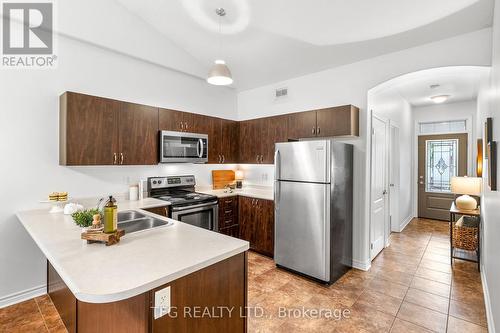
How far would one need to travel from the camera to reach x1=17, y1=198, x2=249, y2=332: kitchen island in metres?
1.16

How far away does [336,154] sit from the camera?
3.07 meters

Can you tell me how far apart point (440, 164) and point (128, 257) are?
281 inches

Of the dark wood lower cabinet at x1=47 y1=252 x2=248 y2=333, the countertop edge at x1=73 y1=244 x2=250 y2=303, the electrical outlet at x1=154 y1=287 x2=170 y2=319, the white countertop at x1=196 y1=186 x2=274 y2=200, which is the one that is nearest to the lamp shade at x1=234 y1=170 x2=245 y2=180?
the white countertop at x1=196 y1=186 x2=274 y2=200

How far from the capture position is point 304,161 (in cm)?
314

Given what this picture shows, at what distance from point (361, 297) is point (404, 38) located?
2982 mm

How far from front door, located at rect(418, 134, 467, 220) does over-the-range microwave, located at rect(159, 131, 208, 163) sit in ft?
18.4

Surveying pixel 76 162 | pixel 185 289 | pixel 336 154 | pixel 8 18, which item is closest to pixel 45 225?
pixel 76 162

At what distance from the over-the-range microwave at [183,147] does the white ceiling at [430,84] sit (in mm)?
2689

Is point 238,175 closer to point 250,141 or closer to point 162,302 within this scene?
point 250,141

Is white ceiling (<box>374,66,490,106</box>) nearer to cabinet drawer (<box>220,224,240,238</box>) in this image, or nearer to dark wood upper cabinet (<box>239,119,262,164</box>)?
dark wood upper cabinet (<box>239,119,262,164</box>)

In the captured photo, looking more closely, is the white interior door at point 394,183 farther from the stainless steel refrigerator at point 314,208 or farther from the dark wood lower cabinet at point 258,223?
the dark wood lower cabinet at point 258,223

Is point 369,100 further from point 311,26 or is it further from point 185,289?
point 185,289

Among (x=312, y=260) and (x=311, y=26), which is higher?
(x=311, y=26)

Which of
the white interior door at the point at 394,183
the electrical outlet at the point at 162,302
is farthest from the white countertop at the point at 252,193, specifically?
the electrical outlet at the point at 162,302
